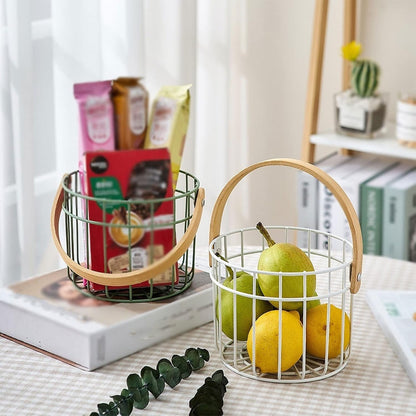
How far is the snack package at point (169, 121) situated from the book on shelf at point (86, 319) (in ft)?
0.73

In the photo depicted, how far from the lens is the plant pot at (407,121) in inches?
86.4

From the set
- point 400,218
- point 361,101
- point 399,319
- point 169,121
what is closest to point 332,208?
point 400,218

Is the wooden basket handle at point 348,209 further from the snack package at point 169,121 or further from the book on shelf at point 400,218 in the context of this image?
the book on shelf at point 400,218

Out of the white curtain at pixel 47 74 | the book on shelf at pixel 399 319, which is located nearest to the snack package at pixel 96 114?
the book on shelf at pixel 399 319

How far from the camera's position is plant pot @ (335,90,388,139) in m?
2.26

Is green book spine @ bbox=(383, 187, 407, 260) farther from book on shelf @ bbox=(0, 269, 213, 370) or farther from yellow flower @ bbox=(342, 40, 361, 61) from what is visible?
book on shelf @ bbox=(0, 269, 213, 370)

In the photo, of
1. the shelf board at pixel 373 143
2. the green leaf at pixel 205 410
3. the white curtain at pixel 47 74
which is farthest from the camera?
the shelf board at pixel 373 143

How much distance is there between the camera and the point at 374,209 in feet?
7.35

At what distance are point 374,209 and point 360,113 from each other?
0.28 metres

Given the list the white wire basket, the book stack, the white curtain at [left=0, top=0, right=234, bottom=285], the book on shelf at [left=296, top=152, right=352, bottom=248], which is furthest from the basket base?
the book on shelf at [left=296, top=152, right=352, bottom=248]

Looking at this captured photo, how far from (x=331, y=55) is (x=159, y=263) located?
179cm

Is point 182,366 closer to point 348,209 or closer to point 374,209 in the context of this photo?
point 348,209

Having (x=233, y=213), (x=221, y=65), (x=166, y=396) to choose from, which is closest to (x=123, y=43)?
(x=221, y=65)

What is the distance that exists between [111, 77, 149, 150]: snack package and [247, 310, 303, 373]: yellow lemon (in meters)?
0.27
